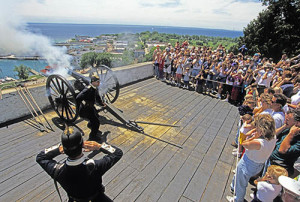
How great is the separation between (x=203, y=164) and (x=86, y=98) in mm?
2605

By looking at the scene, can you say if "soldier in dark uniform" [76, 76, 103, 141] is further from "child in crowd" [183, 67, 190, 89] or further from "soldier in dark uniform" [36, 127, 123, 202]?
"child in crowd" [183, 67, 190, 89]

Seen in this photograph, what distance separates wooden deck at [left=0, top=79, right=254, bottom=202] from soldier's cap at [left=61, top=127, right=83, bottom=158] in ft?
4.92

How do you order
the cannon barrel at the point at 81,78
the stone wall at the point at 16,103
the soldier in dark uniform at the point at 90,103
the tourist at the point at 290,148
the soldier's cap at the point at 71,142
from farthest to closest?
the cannon barrel at the point at 81,78
the stone wall at the point at 16,103
the soldier in dark uniform at the point at 90,103
the tourist at the point at 290,148
the soldier's cap at the point at 71,142

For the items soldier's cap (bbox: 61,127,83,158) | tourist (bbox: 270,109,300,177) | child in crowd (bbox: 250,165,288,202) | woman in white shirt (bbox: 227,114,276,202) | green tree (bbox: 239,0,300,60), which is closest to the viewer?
soldier's cap (bbox: 61,127,83,158)

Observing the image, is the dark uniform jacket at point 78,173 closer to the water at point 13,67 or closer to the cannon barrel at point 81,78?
the cannon barrel at point 81,78

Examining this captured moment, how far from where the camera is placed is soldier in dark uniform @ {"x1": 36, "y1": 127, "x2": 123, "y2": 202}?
4.52 feet

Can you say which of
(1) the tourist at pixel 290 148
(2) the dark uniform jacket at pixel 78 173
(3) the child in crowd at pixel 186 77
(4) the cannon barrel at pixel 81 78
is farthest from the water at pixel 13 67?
(1) the tourist at pixel 290 148

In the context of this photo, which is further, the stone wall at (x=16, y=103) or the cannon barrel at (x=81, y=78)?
the cannon barrel at (x=81, y=78)

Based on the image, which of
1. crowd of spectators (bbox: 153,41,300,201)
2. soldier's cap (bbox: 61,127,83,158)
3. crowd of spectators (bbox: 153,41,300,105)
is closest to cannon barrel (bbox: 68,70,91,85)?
soldier's cap (bbox: 61,127,83,158)

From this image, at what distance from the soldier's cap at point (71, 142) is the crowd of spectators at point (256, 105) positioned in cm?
173

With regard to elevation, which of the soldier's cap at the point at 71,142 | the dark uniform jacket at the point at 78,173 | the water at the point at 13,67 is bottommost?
the water at the point at 13,67

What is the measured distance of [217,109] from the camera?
5.66 m

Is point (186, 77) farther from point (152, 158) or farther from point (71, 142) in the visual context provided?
point (71, 142)

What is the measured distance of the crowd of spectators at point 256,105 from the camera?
6.68 ft
